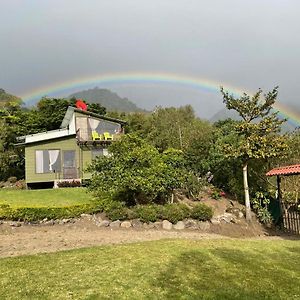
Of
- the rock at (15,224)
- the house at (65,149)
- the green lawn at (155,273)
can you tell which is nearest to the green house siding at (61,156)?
the house at (65,149)

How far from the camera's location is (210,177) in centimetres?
1975

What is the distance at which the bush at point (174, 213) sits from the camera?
528 inches

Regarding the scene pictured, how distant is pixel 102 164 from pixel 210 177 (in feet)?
24.5

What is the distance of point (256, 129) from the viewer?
15906 mm

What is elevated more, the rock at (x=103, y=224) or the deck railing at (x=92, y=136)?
the deck railing at (x=92, y=136)

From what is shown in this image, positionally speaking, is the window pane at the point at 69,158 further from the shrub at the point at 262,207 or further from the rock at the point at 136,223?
the shrub at the point at 262,207

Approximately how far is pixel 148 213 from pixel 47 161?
1402cm

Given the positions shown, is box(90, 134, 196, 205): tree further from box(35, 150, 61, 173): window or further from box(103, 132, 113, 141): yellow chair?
box(103, 132, 113, 141): yellow chair

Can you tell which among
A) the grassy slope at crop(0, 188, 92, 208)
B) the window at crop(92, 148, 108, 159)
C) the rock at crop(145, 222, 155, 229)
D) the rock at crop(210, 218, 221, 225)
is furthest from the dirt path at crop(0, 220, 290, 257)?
the window at crop(92, 148, 108, 159)

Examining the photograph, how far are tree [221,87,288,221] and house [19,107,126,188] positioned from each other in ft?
36.5

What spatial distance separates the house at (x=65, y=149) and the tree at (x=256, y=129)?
36.5 feet

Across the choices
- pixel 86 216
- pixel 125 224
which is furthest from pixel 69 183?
pixel 125 224

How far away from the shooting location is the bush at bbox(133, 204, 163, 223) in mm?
13164

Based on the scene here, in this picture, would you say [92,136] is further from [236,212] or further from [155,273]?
[155,273]
